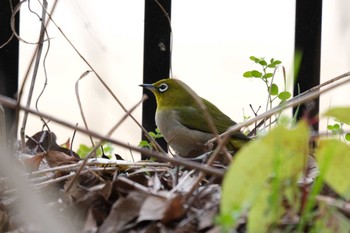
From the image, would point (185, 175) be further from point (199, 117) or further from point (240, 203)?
point (199, 117)

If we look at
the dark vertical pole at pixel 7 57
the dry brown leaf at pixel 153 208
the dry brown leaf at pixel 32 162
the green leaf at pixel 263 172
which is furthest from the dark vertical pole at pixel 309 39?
the green leaf at pixel 263 172

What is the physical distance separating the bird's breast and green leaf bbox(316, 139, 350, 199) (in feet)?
6.13

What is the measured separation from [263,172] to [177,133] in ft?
7.00

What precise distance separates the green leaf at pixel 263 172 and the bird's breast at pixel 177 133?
1915 millimetres

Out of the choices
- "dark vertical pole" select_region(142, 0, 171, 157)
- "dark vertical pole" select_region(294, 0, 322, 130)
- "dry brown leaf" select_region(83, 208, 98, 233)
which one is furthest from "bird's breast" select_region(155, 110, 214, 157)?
"dry brown leaf" select_region(83, 208, 98, 233)

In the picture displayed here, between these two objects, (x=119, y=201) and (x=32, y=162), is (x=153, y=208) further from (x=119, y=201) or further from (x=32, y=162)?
(x=32, y=162)

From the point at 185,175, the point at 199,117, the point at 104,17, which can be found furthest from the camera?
the point at 199,117

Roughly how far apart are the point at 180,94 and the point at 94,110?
186 cm

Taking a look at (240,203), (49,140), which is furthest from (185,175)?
(49,140)

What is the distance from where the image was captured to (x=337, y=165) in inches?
45.3

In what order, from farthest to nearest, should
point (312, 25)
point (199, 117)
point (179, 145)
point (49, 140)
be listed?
point (199, 117) → point (179, 145) → point (312, 25) → point (49, 140)

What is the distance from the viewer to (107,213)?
137 cm

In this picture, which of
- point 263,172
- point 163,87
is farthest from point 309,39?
point 263,172

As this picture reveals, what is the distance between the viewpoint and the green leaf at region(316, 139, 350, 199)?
1.13m
